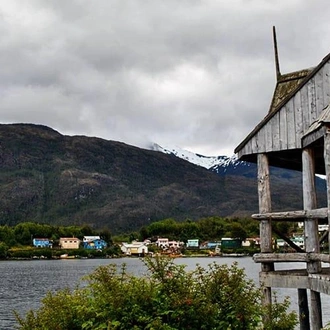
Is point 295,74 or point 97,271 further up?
point 295,74

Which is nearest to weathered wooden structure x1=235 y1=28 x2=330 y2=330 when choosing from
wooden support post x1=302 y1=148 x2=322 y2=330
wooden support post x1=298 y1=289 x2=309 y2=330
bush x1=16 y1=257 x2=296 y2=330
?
wooden support post x1=302 y1=148 x2=322 y2=330

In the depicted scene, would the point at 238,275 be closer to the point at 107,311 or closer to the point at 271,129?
the point at 107,311

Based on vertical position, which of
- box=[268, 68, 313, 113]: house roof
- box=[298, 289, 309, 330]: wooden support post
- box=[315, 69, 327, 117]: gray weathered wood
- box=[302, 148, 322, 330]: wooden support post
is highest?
box=[268, 68, 313, 113]: house roof

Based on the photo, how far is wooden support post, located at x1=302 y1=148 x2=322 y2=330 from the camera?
15.4 m

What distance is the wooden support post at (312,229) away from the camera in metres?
15.4

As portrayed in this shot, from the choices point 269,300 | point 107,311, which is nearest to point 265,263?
point 269,300

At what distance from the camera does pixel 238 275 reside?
13.1 meters

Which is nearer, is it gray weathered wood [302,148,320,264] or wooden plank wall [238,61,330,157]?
gray weathered wood [302,148,320,264]

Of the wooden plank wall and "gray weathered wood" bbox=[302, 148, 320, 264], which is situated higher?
the wooden plank wall

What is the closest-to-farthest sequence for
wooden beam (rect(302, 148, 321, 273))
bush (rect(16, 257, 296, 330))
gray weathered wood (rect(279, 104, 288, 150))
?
1. bush (rect(16, 257, 296, 330))
2. wooden beam (rect(302, 148, 321, 273))
3. gray weathered wood (rect(279, 104, 288, 150))

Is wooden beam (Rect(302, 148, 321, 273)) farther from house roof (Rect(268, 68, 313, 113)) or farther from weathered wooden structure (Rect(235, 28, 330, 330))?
house roof (Rect(268, 68, 313, 113))

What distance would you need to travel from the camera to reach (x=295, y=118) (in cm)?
1664

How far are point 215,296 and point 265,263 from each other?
14.8 ft

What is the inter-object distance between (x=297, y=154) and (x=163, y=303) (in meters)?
7.26
